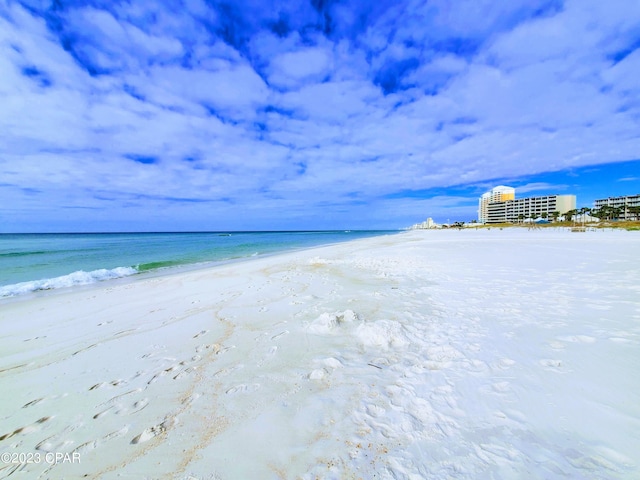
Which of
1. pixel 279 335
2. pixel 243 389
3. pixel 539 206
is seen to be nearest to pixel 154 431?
pixel 243 389

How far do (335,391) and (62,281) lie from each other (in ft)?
45.4

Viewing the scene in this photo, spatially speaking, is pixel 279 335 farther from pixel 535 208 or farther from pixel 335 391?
pixel 535 208

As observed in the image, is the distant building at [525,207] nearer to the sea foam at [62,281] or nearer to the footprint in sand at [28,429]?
the sea foam at [62,281]

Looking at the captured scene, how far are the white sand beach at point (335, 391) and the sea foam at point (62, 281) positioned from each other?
5.22 metres

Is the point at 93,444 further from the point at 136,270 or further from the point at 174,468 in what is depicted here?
the point at 136,270

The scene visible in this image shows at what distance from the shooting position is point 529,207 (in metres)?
111

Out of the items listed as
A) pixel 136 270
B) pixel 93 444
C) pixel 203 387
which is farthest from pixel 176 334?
pixel 136 270

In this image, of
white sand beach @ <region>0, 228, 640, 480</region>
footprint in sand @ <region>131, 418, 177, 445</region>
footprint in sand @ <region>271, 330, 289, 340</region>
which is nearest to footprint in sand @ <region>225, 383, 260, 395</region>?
white sand beach @ <region>0, 228, 640, 480</region>

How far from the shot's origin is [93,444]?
243 centimetres

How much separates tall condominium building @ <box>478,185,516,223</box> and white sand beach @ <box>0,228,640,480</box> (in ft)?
483

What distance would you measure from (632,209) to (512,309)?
106011 mm

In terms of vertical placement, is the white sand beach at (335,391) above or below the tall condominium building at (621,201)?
below

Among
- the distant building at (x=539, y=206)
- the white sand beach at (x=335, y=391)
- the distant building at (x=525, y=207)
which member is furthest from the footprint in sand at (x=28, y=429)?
Answer: the distant building at (x=539, y=206)

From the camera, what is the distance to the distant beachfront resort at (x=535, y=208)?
251 ft
